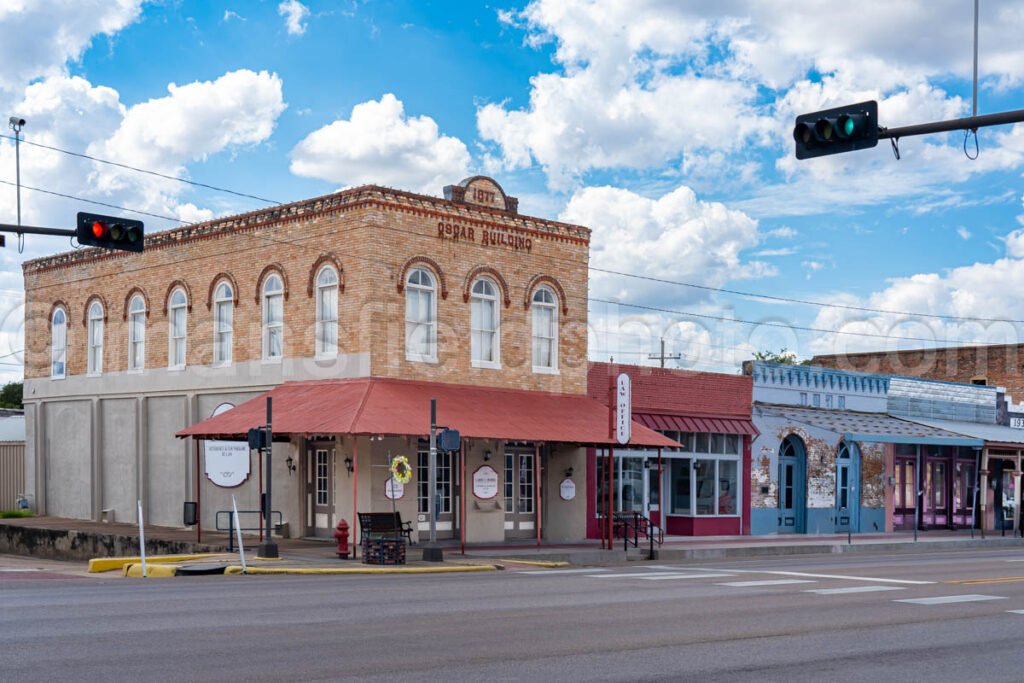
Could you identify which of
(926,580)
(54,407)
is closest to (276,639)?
(926,580)

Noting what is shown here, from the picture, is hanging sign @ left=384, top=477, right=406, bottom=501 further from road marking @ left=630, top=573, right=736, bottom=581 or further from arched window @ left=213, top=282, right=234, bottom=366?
road marking @ left=630, top=573, right=736, bottom=581

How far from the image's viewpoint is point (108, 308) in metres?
35.4

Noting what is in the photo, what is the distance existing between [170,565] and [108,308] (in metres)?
16.0

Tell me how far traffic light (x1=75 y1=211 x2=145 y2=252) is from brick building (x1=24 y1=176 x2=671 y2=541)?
604cm

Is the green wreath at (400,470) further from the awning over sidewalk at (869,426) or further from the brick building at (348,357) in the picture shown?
the awning over sidewalk at (869,426)

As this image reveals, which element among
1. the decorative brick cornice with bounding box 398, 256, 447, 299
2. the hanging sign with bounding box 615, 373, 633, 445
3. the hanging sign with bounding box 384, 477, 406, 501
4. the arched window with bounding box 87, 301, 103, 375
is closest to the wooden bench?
the hanging sign with bounding box 384, 477, 406, 501

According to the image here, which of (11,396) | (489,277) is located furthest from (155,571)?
(11,396)

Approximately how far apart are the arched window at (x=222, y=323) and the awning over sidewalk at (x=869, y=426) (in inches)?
596

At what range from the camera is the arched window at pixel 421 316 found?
93.3 ft

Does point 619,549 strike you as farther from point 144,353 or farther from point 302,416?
point 144,353

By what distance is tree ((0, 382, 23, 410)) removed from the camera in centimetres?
9100

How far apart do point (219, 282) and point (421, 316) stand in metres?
6.14

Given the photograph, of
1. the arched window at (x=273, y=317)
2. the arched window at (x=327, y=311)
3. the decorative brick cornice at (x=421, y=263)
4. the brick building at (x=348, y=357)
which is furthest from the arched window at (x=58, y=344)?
the decorative brick cornice at (x=421, y=263)

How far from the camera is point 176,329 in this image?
33156mm
